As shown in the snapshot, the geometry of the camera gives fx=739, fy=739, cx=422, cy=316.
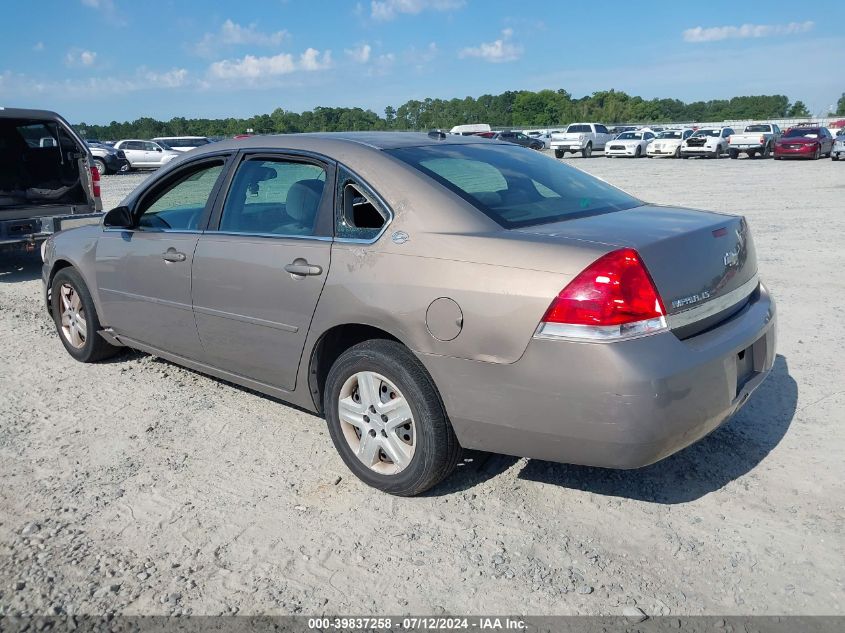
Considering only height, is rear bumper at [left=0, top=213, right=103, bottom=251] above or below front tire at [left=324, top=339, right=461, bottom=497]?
above

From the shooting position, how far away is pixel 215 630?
8.55 feet

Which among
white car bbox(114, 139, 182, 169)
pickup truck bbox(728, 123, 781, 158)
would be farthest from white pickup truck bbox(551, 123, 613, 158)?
white car bbox(114, 139, 182, 169)

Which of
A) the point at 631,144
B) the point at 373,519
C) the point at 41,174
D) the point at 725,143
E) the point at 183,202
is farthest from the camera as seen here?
the point at 631,144

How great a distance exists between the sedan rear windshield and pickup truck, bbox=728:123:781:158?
37.6 meters

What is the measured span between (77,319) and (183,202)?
158 centimetres

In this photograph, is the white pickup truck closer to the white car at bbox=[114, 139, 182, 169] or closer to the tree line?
the white car at bbox=[114, 139, 182, 169]

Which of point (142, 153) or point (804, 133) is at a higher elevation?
point (142, 153)

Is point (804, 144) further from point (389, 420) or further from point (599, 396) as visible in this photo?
point (599, 396)

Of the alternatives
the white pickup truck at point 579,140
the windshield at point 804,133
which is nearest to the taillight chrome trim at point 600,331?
the windshield at point 804,133

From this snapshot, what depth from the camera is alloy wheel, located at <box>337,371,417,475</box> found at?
339 centimetres

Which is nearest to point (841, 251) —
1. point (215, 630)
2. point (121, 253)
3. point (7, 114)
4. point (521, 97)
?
point (121, 253)

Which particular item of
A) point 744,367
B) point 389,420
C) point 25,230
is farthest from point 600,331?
point 25,230

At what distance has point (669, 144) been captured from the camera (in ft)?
127

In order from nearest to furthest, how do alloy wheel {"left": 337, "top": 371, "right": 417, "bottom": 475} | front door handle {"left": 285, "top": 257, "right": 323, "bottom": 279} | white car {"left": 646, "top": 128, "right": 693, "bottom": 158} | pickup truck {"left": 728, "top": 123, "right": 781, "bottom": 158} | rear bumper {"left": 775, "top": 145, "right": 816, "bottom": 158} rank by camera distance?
alloy wheel {"left": 337, "top": 371, "right": 417, "bottom": 475}
front door handle {"left": 285, "top": 257, "right": 323, "bottom": 279}
rear bumper {"left": 775, "top": 145, "right": 816, "bottom": 158}
pickup truck {"left": 728, "top": 123, "right": 781, "bottom": 158}
white car {"left": 646, "top": 128, "right": 693, "bottom": 158}
